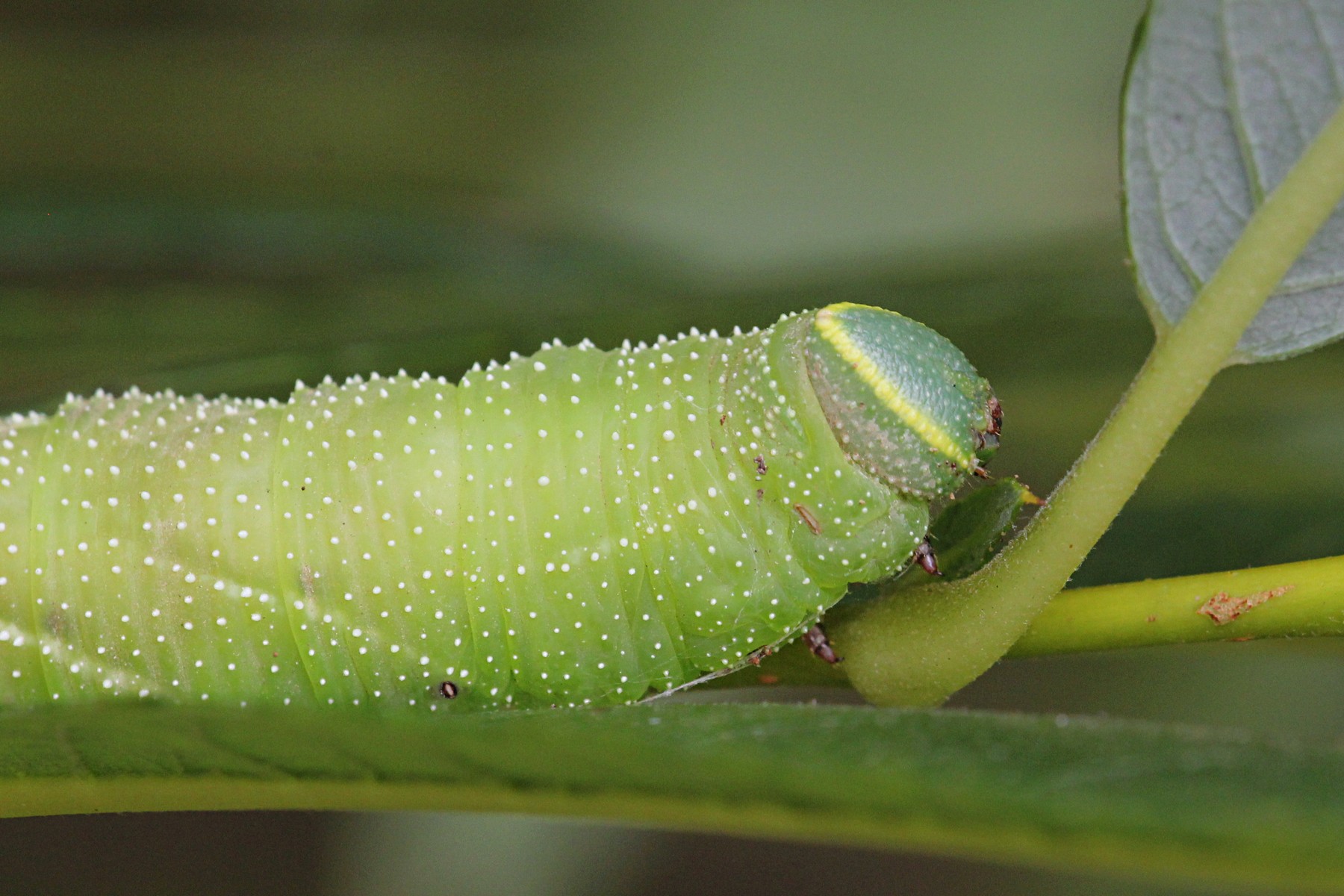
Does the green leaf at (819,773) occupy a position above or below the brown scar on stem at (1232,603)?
above

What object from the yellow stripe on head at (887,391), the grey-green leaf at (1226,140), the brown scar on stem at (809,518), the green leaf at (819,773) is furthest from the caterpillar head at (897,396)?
the green leaf at (819,773)

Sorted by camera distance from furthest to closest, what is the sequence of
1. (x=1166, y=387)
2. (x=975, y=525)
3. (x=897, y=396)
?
1. (x=897, y=396)
2. (x=975, y=525)
3. (x=1166, y=387)

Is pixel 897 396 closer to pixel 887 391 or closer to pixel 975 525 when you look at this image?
pixel 887 391

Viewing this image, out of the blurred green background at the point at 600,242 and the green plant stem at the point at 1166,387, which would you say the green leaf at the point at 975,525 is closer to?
the green plant stem at the point at 1166,387

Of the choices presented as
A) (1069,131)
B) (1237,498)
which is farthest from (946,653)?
(1069,131)

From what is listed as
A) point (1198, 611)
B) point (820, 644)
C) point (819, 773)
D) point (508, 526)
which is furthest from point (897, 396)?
point (819, 773)

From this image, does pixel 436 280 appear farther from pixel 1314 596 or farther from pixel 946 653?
pixel 1314 596

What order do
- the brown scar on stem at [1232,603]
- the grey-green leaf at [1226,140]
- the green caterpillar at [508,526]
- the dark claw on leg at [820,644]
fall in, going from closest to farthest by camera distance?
the grey-green leaf at [1226,140] < the brown scar on stem at [1232,603] < the dark claw on leg at [820,644] < the green caterpillar at [508,526]
